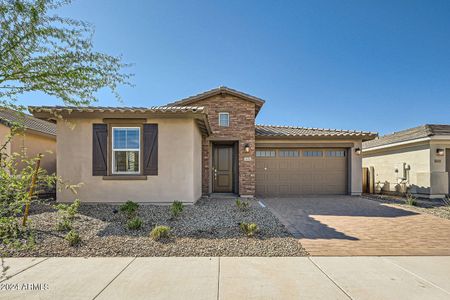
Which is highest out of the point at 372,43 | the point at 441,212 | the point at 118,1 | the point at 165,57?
the point at 372,43

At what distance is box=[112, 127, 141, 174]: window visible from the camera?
26.4 ft

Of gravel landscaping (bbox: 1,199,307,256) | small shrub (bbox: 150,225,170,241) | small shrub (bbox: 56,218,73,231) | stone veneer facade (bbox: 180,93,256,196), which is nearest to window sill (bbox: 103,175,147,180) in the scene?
gravel landscaping (bbox: 1,199,307,256)

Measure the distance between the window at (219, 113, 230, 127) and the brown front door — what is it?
1.19 meters

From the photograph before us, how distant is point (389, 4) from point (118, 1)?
10679 millimetres

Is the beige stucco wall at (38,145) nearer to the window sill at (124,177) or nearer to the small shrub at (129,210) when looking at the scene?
the window sill at (124,177)

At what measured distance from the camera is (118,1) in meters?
5.65

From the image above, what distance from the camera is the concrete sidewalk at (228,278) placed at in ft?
9.82

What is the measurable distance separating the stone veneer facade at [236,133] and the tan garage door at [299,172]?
72cm

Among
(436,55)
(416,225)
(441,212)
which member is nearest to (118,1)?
(416,225)

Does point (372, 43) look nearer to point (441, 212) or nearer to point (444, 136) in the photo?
point (444, 136)

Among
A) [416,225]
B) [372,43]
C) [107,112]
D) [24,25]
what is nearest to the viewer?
[24,25]

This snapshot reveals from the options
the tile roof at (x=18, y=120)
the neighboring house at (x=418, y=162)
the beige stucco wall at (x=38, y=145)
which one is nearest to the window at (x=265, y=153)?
the neighboring house at (x=418, y=162)

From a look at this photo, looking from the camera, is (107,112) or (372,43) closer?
(107,112)

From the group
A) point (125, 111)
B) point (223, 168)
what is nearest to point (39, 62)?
point (125, 111)
